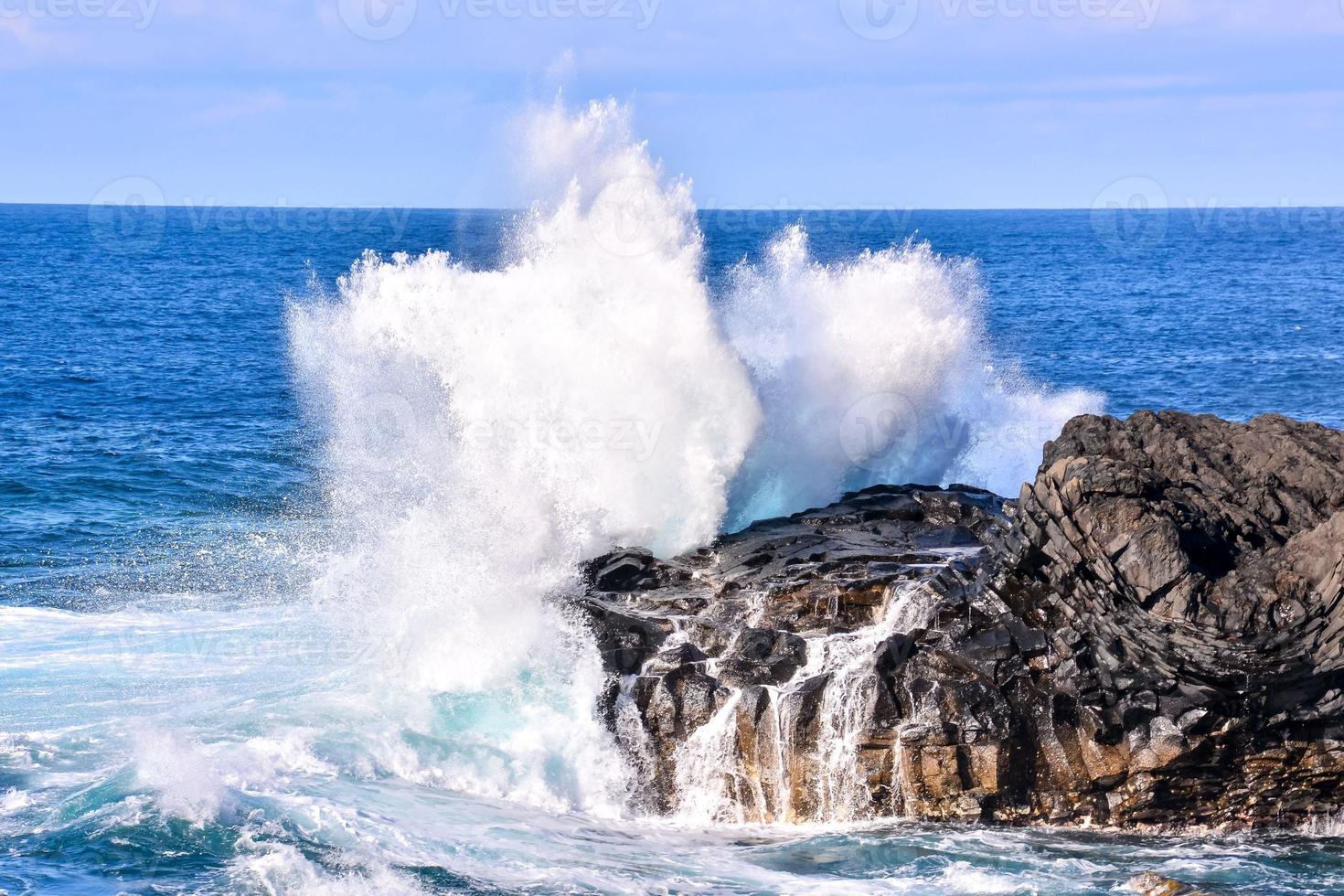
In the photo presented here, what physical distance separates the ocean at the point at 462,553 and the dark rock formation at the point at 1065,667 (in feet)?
1.39

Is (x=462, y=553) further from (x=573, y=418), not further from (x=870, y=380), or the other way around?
(x=870, y=380)

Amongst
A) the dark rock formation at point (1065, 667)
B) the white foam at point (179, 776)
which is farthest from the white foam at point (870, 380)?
the white foam at point (179, 776)

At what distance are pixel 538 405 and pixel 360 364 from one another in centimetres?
622

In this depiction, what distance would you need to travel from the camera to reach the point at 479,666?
50.6 feet

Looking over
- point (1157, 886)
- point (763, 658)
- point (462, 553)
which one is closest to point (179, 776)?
point (462, 553)

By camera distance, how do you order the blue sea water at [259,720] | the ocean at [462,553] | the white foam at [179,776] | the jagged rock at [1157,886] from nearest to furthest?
the jagged rock at [1157,886]
the blue sea water at [259,720]
the ocean at [462,553]
the white foam at [179,776]

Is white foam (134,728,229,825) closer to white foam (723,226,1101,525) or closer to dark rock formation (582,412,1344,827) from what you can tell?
dark rock formation (582,412,1344,827)

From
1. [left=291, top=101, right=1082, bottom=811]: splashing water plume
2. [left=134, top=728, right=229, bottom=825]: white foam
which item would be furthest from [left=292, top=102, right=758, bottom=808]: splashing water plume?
[left=134, top=728, right=229, bottom=825]: white foam

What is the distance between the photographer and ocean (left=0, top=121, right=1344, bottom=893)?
12023mm

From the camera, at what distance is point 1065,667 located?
42.1ft

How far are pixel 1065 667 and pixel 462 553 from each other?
7.73 meters

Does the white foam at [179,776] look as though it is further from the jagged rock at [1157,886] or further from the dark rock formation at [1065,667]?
the jagged rock at [1157,886]

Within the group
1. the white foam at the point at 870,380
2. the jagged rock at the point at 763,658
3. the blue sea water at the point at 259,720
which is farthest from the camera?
the white foam at the point at 870,380

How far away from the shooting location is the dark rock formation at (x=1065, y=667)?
12.1m
